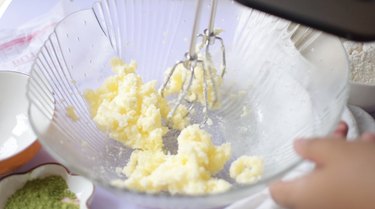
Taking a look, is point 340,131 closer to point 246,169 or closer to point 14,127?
point 246,169

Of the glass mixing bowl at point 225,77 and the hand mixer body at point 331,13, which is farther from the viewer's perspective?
the glass mixing bowl at point 225,77

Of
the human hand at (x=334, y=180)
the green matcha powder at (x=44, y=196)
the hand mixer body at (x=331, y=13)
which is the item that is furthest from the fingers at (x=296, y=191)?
the green matcha powder at (x=44, y=196)

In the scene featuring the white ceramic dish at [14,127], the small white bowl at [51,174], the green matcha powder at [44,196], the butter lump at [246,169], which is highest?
the butter lump at [246,169]

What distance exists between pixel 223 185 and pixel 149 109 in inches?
6.0

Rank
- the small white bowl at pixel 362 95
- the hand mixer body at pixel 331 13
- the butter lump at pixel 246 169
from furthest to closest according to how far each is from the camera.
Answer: the small white bowl at pixel 362 95
the butter lump at pixel 246 169
the hand mixer body at pixel 331 13

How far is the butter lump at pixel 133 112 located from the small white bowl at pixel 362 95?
0.23m

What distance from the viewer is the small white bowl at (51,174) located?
1.80ft

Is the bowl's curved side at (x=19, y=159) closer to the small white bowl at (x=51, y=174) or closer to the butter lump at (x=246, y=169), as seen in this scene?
the small white bowl at (x=51, y=174)

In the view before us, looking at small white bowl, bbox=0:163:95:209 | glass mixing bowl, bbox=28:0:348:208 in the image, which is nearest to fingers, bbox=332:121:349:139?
glass mixing bowl, bbox=28:0:348:208

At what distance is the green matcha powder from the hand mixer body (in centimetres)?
31

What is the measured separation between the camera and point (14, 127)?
2.10 ft

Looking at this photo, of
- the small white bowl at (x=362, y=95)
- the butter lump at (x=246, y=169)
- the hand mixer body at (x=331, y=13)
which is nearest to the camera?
the hand mixer body at (x=331, y=13)

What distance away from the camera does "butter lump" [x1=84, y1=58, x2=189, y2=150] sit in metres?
0.58

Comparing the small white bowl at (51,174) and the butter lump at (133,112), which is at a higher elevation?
the butter lump at (133,112)
